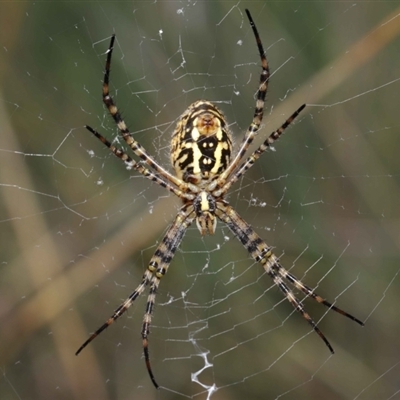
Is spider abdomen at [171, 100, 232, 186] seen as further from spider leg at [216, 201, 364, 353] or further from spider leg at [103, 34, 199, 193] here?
spider leg at [216, 201, 364, 353]

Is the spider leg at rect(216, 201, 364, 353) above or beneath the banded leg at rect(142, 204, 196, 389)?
beneath

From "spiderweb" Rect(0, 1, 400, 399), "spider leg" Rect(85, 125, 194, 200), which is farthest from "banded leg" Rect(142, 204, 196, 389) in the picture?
"spiderweb" Rect(0, 1, 400, 399)

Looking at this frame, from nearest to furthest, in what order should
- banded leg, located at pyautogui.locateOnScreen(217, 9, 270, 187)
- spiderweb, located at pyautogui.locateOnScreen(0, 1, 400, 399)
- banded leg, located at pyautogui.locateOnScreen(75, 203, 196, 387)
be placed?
banded leg, located at pyautogui.locateOnScreen(217, 9, 270, 187), banded leg, located at pyautogui.locateOnScreen(75, 203, 196, 387), spiderweb, located at pyautogui.locateOnScreen(0, 1, 400, 399)

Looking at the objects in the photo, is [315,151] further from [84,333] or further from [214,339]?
[84,333]

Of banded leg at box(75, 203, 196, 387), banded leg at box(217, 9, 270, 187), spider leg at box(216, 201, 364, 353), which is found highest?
banded leg at box(217, 9, 270, 187)

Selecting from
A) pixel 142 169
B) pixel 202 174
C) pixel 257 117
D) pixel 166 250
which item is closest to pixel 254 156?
pixel 257 117

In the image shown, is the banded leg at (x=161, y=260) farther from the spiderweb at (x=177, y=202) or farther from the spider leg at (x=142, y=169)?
the spiderweb at (x=177, y=202)

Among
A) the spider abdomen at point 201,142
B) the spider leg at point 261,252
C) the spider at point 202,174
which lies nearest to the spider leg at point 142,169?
the spider at point 202,174
